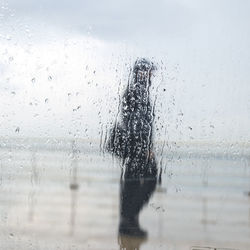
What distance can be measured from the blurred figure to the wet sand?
0.04m

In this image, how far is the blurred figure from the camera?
8.12 feet

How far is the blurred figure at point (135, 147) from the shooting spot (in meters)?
2.47

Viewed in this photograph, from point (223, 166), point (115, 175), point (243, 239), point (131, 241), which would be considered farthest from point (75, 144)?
point (243, 239)

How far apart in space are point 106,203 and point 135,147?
1.16 ft

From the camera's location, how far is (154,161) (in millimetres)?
2543

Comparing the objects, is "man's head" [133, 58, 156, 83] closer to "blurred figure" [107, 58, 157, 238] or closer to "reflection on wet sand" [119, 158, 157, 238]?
"blurred figure" [107, 58, 157, 238]

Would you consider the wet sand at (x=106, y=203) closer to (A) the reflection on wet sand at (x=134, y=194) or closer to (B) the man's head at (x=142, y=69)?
(A) the reflection on wet sand at (x=134, y=194)

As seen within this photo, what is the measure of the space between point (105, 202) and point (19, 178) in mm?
404

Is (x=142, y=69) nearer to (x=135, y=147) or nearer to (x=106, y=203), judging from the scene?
(x=135, y=147)

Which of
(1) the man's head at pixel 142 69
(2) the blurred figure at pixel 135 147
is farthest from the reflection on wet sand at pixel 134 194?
(1) the man's head at pixel 142 69

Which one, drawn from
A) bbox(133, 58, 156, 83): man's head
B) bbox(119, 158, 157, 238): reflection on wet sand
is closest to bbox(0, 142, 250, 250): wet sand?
bbox(119, 158, 157, 238): reflection on wet sand

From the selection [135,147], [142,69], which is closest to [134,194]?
[135,147]

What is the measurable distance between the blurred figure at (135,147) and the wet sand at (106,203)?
0.04m

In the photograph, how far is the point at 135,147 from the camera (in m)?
2.54
